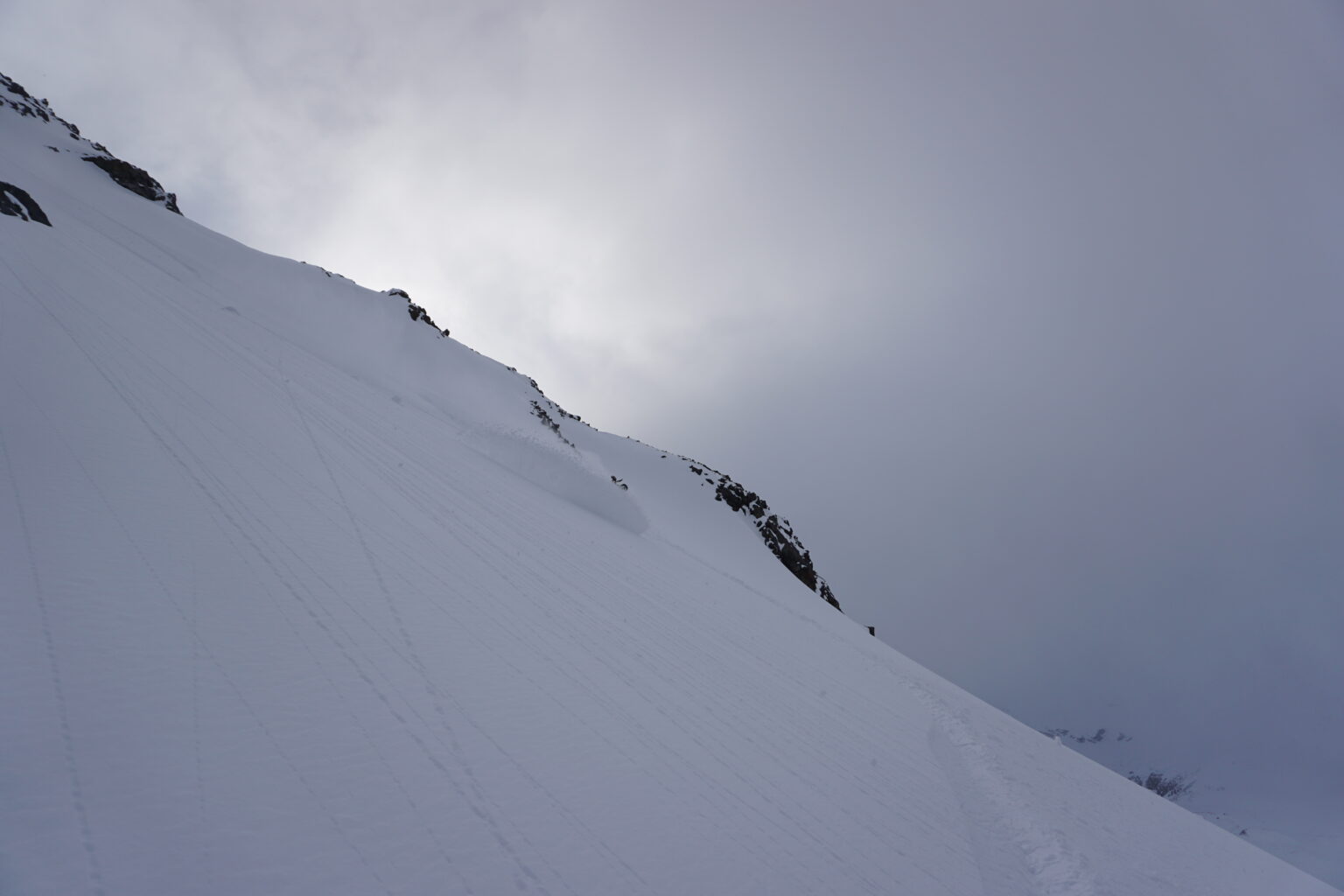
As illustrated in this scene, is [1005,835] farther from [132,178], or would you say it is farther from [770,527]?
[132,178]

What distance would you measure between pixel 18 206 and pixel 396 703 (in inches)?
625

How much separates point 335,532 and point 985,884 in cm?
600

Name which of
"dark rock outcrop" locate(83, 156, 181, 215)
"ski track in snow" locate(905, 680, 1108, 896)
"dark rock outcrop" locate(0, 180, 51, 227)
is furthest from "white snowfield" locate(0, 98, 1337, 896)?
"dark rock outcrop" locate(83, 156, 181, 215)

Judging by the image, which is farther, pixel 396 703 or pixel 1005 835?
pixel 1005 835

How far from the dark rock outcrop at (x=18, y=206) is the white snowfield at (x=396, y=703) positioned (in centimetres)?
222

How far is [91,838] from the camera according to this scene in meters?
2.06

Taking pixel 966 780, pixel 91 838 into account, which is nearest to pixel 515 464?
pixel 966 780

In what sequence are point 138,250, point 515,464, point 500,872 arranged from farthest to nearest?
point 138,250 < point 515,464 < point 500,872

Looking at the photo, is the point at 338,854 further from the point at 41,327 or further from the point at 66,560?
the point at 41,327

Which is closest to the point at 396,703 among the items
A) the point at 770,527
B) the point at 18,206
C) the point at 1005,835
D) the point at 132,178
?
the point at 1005,835

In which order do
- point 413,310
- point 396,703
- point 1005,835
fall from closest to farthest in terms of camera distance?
point 396,703
point 1005,835
point 413,310

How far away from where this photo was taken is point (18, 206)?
11664 mm

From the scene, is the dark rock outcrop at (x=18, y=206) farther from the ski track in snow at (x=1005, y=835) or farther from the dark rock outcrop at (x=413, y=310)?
the ski track in snow at (x=1005, y=835)

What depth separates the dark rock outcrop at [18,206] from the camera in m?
11.3
